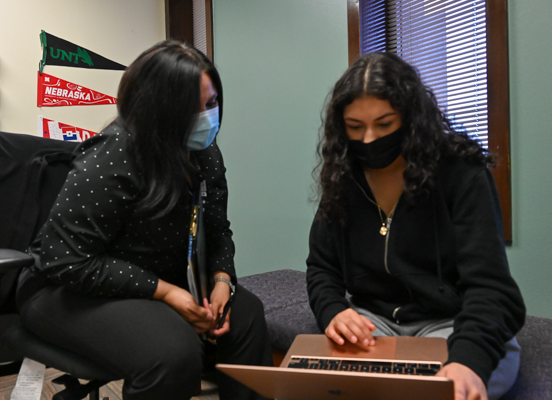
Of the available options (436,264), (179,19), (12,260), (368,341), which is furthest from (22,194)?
(179,19)

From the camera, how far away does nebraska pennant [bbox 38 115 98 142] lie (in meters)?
2.36

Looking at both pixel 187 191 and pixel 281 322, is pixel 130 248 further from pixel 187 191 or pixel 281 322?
pixel 281 322

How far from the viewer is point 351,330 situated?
83 cm

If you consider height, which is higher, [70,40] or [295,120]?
[70,40]

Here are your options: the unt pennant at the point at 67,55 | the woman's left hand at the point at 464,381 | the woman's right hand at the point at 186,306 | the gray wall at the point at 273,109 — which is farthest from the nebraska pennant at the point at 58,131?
the woman's left hand at the point at 464,381

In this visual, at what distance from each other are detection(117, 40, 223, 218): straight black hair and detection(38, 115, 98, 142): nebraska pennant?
1.63m

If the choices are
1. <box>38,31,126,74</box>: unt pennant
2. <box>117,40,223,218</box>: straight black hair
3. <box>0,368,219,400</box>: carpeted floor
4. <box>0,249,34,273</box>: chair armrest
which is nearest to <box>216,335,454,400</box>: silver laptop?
<box>117,40,223,218</box>: straight black hair

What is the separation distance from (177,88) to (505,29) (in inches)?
42.3

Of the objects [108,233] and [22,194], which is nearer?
[108,233]

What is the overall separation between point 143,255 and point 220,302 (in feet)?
0.69

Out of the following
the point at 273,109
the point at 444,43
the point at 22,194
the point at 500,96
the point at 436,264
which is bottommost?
the point at 436,264

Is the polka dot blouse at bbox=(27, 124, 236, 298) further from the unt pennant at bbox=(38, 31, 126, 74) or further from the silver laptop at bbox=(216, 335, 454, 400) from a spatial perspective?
the unt pennant at bbox=(38, 31, 126, 74)

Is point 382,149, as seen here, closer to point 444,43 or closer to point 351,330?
point 351,330

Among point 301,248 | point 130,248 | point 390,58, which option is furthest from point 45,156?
point 301,248
